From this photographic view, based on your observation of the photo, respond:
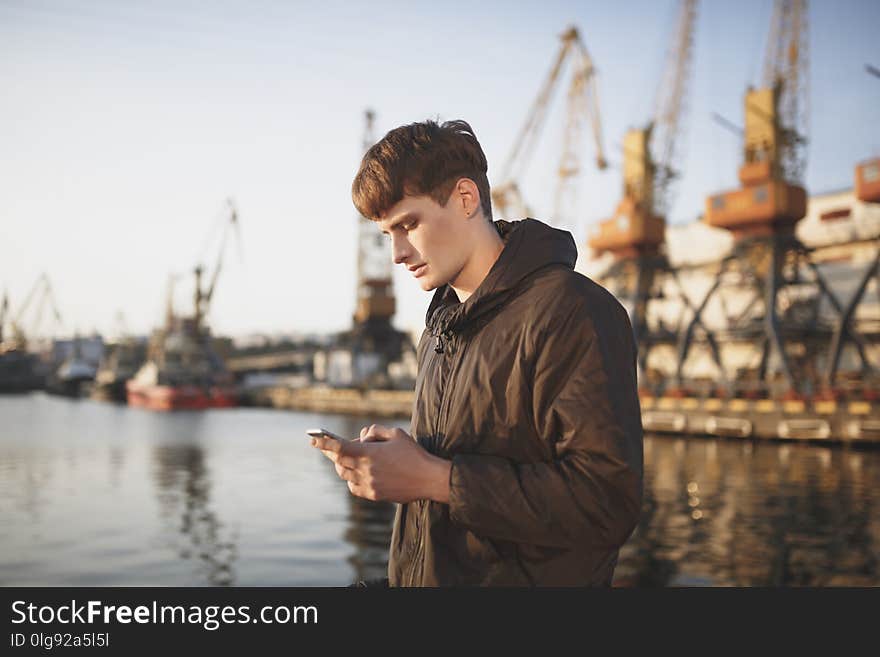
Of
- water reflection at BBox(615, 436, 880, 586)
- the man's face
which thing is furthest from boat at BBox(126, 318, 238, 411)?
the man's face

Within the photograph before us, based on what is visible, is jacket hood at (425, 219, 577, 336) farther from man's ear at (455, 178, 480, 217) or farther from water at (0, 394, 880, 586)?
water at (0, 394, 880, 586)

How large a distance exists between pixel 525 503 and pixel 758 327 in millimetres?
45078

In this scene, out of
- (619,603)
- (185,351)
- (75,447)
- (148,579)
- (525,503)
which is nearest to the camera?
(525,503)

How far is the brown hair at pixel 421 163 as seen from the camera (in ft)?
5.75

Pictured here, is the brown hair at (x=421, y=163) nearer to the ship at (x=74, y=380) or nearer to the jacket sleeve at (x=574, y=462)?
the jacket sleeve at (x=574, y=462)

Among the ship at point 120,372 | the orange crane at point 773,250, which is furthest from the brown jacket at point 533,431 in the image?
the ship at point 120,372

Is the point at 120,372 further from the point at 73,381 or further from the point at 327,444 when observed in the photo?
the point at 327,444

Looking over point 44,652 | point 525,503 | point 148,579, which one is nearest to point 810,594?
point 525,503

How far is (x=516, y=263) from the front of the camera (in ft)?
5.75

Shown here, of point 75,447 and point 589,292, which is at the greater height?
point 589,292

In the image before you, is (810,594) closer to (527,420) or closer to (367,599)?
(527,420)

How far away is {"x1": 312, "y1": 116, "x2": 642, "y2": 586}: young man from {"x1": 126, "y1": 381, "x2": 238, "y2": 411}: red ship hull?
85309 mm

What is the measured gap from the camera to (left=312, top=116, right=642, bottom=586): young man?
1551 millimetres

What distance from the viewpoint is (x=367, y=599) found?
1878 millimetres
